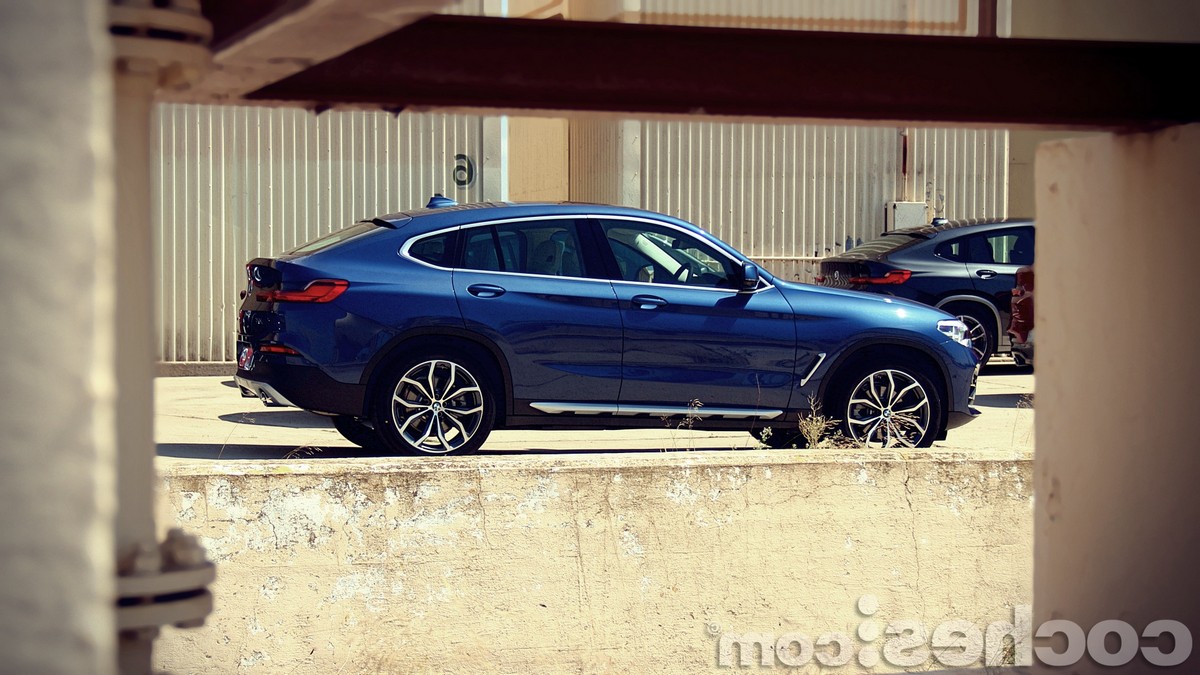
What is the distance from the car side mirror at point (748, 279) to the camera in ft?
27.2

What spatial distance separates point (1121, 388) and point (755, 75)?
1.05 m

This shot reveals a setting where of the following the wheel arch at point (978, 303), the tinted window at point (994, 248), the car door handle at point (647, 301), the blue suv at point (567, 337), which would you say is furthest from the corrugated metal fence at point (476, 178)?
the car door handle at point (647, 301)

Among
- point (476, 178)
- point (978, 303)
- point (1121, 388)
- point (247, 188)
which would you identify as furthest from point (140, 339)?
point (476, 178)

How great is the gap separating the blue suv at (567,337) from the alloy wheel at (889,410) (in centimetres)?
1

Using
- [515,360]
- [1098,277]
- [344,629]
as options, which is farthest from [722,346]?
[1098,277]

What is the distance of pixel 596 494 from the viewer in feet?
18.5

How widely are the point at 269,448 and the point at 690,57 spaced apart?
6.56 meters

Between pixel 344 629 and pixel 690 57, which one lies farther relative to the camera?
pixel 344 629

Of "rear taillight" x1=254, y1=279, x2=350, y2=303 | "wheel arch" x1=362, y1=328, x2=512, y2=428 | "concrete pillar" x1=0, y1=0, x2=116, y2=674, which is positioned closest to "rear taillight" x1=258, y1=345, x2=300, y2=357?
"rear taillight" x1=254, y1=279, x2=350, y2=303

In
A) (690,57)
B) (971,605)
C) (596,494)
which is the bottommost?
(971,605)

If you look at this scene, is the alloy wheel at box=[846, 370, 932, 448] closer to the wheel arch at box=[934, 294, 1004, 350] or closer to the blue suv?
the blue suv

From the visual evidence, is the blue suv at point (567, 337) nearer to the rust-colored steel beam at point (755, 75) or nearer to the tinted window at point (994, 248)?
the tinted window at point (994, 248)

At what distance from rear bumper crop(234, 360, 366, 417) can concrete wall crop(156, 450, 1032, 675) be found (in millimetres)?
2216

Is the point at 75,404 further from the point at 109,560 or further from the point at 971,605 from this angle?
the point at 971,605
